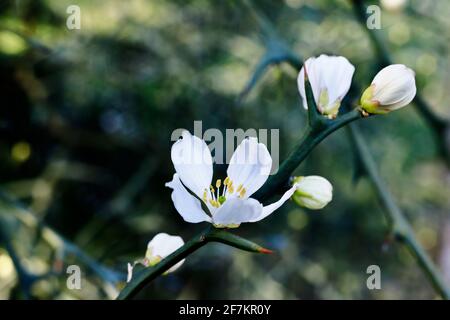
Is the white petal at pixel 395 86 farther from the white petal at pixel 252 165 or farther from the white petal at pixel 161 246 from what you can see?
the white petal at pixel 161 246

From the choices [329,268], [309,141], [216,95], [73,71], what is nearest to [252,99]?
[216,95]

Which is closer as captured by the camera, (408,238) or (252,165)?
(252,165)

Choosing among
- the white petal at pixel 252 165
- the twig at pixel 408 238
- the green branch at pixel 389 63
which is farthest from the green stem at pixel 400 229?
the white petal at pixel 252 165

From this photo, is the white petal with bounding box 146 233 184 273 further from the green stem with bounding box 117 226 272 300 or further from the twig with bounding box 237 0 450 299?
the twig with bounding box 237 0 450 299

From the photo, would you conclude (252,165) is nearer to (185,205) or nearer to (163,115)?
(185,205)

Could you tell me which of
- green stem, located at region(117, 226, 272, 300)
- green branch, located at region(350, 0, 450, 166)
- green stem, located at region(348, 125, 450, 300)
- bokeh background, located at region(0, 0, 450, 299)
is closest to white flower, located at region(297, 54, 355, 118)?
green stem, located at region(117, 226, 272, 300)

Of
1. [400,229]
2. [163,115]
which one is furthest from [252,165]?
[163,115]
